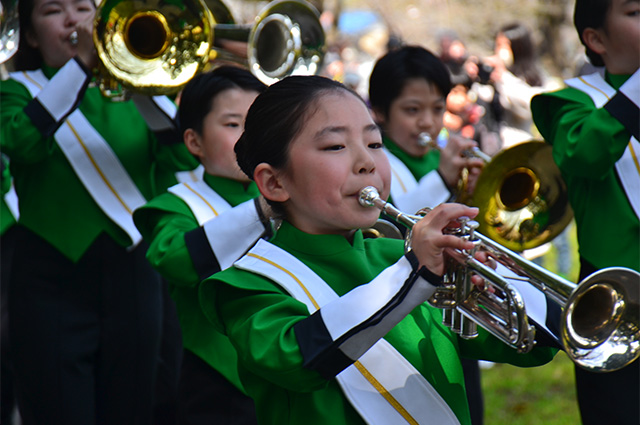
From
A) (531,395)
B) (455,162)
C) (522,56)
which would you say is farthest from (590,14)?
(522,56)

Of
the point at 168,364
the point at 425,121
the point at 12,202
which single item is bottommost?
the point at 168,364

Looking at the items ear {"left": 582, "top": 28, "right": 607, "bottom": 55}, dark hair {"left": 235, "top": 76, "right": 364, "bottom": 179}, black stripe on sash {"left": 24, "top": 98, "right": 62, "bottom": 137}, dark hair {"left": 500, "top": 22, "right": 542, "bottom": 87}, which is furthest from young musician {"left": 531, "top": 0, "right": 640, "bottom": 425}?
dark hair {"left": 500, "top": 22, "right": 542, "bottom": 87}

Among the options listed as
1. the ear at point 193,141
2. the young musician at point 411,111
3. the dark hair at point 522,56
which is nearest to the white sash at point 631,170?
the young musician at point 411,111

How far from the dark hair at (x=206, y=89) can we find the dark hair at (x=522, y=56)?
4.06m

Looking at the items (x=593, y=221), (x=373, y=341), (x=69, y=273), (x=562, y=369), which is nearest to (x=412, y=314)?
(x=373, y=341)

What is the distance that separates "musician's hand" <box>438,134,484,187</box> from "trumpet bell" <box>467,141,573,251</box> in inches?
3.4

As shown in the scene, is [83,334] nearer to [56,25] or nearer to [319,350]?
[56,25]

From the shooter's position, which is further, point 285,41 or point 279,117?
point 285,41

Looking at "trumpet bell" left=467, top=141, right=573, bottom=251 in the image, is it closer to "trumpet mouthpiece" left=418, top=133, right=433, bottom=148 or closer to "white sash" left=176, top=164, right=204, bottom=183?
"trumpet mouthpiece" left=418, top=133, right=433, bottom=148

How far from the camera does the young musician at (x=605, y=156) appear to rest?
108 inches

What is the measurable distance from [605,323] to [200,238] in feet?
4.30

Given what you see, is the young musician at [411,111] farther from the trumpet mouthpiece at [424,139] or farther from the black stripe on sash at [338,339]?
the black stripe on sash at [338,339]

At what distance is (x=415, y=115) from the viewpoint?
3951 mm

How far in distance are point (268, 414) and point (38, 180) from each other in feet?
5.40
